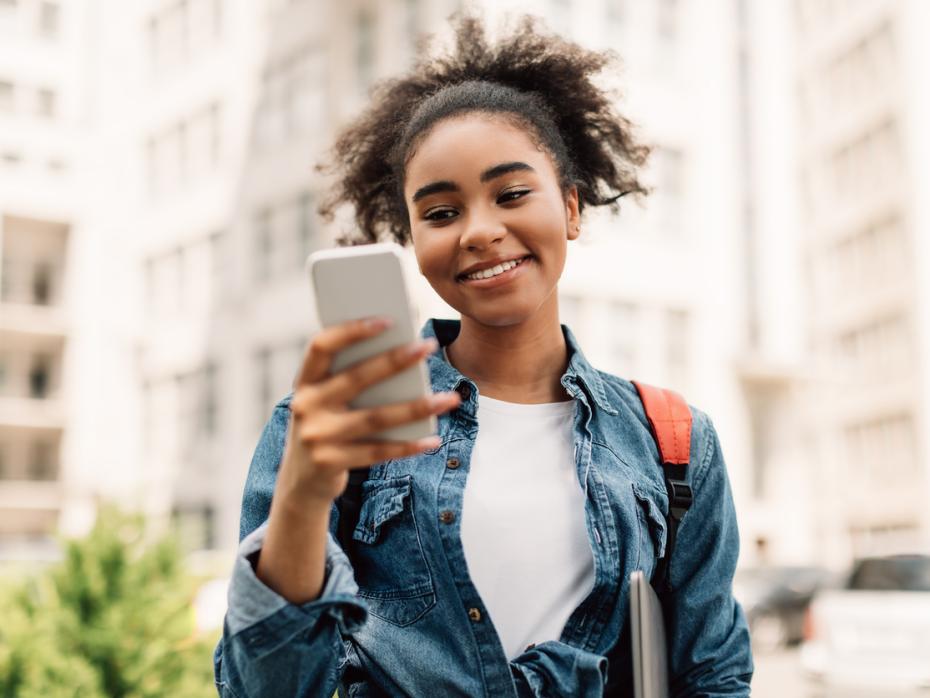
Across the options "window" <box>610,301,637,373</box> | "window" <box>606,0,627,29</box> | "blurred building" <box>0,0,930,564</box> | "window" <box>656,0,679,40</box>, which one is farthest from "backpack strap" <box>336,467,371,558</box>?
"window" <box>656,0,679,40</box>

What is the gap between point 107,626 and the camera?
4.07 meters

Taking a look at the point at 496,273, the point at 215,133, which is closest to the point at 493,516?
the point at 496,273

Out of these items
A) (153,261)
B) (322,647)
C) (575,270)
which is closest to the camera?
(322,647)

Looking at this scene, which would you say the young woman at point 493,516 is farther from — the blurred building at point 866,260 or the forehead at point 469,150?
the blurred building at point 866,260

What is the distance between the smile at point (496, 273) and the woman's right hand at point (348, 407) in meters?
0.57

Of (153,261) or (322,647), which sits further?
(153,261)

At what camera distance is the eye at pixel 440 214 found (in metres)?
1.85

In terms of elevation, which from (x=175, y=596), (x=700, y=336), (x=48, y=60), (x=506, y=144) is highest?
(x=48, y=60)

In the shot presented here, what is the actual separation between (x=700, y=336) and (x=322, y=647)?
24669 millimetres

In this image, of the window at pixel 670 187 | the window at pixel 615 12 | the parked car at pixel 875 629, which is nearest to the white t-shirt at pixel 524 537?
the parked car at pixel 875 629

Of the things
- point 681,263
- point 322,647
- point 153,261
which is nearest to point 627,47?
point 681,263

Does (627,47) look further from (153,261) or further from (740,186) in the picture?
(153,261)

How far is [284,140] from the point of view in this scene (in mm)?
26531

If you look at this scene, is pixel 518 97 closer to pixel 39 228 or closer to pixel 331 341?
pixel 331 341
